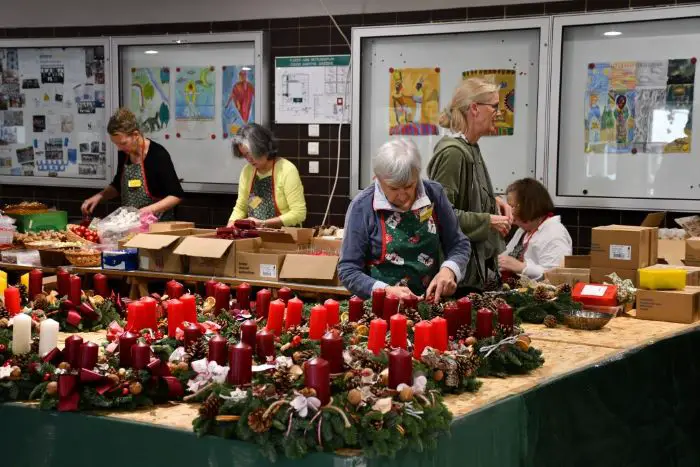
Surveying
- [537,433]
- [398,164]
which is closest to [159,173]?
[398,164]

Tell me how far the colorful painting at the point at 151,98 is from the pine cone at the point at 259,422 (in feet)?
20.6

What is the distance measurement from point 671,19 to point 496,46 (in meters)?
1.21

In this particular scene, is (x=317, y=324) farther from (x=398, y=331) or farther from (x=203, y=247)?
(x=203, y=247)

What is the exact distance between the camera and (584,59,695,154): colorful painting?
626 cm

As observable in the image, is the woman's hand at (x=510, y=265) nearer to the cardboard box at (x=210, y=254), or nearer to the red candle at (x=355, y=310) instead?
the cardboard box at (x=210, y=254)

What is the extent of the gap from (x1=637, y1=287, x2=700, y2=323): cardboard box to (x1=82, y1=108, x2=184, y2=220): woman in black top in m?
3.47

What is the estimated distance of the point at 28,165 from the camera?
8.84 m

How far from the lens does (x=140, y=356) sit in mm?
2539

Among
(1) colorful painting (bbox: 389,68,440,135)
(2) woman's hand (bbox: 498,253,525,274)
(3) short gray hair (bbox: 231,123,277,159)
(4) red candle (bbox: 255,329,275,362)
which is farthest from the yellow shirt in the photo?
(4) red candle (bbox: 255,329,275,362)

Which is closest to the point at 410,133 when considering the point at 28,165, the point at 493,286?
the point at 493,286

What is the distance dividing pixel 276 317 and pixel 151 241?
2.69 m

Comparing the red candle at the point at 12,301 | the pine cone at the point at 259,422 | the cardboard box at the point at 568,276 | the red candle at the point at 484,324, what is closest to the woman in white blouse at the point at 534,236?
the cardboard box at the point at 568,276

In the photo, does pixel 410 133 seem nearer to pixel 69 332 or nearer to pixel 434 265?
pixel 434 265

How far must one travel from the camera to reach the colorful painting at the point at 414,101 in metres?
7.14
